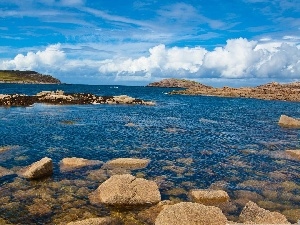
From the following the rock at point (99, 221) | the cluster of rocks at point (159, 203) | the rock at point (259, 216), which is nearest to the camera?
the cluster of rocks at point (159, 203)

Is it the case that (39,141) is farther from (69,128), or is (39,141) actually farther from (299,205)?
(299,205)

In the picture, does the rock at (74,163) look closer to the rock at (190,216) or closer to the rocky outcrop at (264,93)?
the rock at (190,216)

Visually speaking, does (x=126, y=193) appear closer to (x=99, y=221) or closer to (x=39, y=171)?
(x=99, y=221)

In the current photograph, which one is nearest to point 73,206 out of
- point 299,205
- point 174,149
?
point 299,205

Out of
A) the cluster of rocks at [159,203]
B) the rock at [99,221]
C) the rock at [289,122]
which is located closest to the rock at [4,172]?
the cluster of rocks at [159,203]

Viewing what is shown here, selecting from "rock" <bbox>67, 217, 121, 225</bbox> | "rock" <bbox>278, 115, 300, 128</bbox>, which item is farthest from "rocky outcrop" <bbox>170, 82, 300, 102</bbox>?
"rock" <bbox>67, 217, 121, 225</bbox>

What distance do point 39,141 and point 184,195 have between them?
2230cm

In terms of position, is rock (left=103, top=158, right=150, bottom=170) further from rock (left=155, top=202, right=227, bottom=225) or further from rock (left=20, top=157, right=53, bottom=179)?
rock (left=155, top=202, right=227, bottom=225)

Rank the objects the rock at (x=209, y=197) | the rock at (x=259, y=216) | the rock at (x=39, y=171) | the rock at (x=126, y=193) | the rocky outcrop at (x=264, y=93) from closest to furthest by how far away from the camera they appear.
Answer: the rock at (x=259, y=216)
the rock at (x=126, y=193)
the rock at (x=209, y=197)
the rock at (x=39, y=171)
the rocky outcrop at (x=264, y=93)

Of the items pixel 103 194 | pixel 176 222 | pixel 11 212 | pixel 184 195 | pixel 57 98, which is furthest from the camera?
pixel 57 98

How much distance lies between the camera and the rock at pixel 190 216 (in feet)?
54.0

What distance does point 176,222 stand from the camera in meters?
16.4

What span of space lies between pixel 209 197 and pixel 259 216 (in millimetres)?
4152

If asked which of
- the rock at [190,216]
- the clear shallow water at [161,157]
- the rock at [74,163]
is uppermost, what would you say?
the rock at [190,216]
